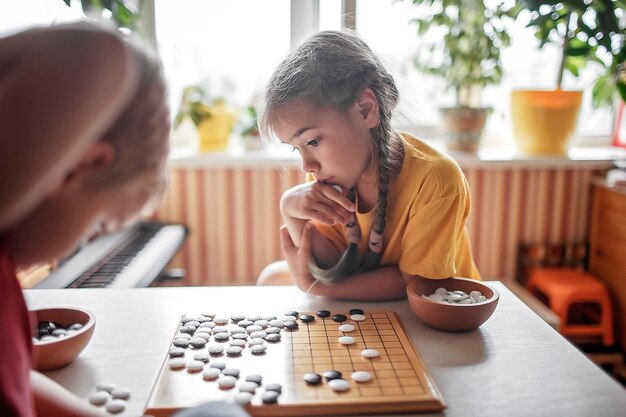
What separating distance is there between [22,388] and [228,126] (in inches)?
84.0

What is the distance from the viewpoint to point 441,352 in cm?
99

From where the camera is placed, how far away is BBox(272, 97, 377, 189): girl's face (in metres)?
1.23

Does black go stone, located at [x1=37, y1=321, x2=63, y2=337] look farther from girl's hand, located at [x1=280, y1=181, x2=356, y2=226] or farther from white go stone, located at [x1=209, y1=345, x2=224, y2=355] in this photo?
girl's hand, located at [x1=280, y1=181, x2=356, y2=226]

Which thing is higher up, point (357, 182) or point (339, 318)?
point (357, 182)

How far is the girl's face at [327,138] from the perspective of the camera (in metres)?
1.23

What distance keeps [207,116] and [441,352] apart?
72.9 inches

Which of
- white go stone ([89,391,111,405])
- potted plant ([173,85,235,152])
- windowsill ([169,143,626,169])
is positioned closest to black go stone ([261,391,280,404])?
white go stone ([89,391,111,405])

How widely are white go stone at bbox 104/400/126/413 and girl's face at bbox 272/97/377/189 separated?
65cm

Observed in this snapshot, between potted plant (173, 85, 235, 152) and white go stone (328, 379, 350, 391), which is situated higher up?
potted plant (173, 85, 235, 152)

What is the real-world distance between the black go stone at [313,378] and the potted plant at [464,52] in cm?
186

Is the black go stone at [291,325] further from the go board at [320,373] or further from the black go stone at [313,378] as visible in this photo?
the black go stone at [313,378]

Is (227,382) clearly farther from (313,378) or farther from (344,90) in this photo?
(344,90)

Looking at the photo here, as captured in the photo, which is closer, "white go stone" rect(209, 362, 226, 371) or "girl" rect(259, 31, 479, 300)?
"white go stone" rect(209, 362, 226, 371)

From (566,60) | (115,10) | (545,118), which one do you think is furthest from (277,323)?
(566,60)
